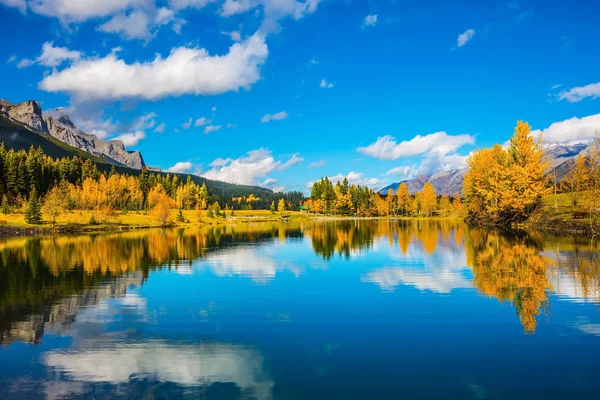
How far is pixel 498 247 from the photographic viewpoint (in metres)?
45.2

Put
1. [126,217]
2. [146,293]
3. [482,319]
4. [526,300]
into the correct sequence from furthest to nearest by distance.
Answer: [126,217]
[146,293]
[526,300]
[482,319]

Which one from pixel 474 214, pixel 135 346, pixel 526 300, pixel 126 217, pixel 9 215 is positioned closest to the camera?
pixel 135 346

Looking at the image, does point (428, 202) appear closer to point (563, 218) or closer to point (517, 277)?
point (563, 218)

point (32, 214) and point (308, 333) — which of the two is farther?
point (32, 214)

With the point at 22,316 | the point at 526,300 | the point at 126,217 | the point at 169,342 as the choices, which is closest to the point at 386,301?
the point at 526,300

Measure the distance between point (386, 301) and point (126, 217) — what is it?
121 m

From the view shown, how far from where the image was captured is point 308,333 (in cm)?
1667

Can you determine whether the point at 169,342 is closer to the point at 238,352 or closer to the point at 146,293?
the point at 238,352

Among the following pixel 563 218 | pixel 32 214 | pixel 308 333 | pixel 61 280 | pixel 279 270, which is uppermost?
pixel 32 214

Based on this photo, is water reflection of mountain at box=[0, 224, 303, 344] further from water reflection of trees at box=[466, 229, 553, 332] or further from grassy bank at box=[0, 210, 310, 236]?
grassy bank at box=[0, 210, 310, 236]

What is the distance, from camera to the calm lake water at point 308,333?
38.5 ft

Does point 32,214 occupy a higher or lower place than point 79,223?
higher

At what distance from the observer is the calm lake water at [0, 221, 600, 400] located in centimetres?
1175

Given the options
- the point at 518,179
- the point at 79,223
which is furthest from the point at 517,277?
the point at 79,223
